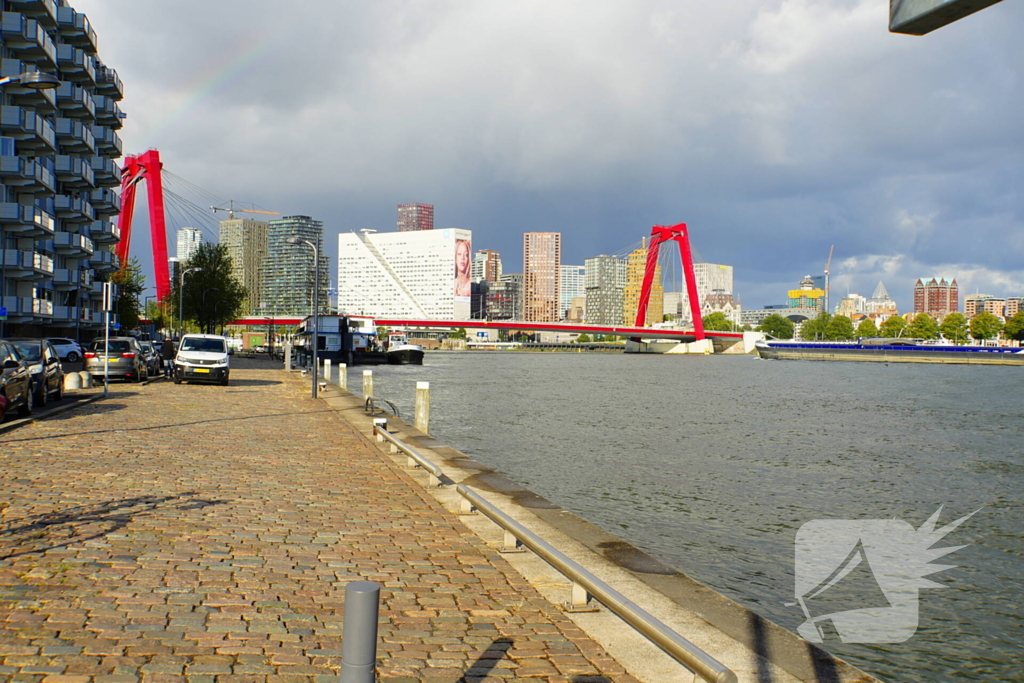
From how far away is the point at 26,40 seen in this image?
178 feet

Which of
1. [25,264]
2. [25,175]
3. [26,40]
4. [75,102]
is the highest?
[26,40]

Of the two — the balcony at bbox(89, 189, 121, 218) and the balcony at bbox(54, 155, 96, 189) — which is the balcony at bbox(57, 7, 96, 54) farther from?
the balcony at bbox(89, 189, 121, 218)

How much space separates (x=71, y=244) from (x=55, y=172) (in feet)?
17.2

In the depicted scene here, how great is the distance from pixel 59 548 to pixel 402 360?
82.1 m

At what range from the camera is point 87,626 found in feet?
17.4

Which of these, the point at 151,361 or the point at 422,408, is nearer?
the point at 422,408

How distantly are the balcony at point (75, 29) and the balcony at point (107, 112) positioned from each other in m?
5.34

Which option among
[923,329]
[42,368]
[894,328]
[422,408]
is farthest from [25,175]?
[894,328]

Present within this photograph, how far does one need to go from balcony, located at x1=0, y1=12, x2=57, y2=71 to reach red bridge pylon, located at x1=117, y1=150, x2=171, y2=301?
24.3 m

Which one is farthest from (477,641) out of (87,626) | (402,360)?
(402,360)

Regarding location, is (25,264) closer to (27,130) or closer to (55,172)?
(27,130)

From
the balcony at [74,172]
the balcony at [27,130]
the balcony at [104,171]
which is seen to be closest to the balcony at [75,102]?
the balcony at [74,172]

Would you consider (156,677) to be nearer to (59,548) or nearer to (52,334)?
(59,548)

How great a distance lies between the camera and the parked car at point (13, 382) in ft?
55.0
